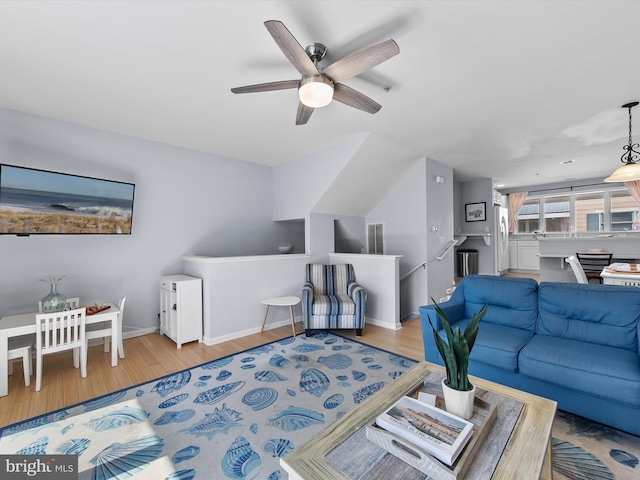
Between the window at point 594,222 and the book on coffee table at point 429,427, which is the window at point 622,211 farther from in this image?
the book on coffee table at point 429,427

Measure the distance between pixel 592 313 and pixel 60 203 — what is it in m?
5.04

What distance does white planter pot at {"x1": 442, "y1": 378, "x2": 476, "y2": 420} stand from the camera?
1.22 meters

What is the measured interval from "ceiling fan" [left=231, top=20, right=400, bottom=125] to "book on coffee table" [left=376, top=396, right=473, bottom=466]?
1.86 metres

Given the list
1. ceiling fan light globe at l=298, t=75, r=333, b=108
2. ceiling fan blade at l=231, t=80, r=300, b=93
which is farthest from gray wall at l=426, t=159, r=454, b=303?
ceiling fan blade at l=231, t=80, r=300, b=93

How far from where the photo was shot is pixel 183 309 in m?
3.26

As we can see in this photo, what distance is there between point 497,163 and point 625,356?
418 cm

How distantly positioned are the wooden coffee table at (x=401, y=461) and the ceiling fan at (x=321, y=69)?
1.91 metres

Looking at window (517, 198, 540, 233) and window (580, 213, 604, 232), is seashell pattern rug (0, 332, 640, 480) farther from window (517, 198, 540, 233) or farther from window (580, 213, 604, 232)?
window (517, 198, 540, 233)

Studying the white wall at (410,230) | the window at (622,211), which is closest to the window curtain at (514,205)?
the window at (622,211)

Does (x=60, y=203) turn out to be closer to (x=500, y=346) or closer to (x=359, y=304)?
(x=359, y=304)

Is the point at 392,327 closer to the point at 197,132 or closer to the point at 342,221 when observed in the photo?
the point at 342,221

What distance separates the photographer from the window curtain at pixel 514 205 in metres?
7.83

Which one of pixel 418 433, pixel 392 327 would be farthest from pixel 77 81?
pixel 392 327

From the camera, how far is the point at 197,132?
135 inches
